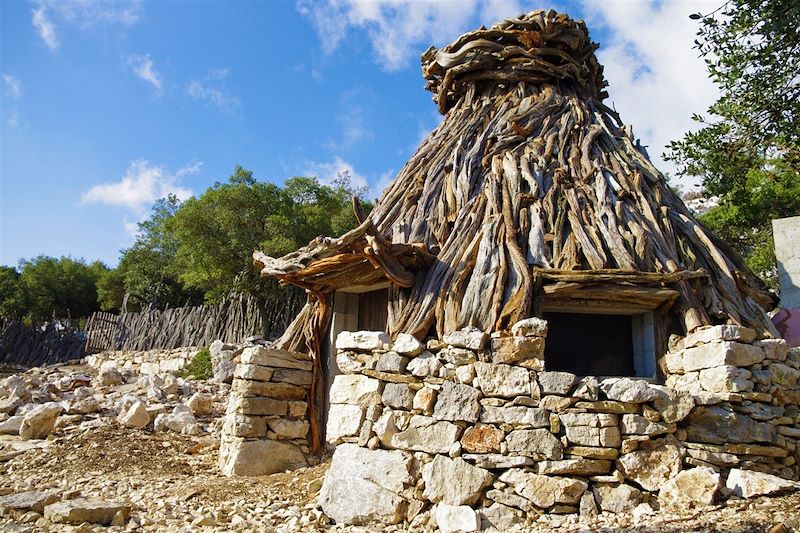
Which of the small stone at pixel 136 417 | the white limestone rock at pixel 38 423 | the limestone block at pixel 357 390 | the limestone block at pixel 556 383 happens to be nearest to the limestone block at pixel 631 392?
the limestone block at pixel 556 383

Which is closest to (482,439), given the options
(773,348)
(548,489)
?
(548,489)

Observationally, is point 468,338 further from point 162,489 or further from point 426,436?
point 162,489

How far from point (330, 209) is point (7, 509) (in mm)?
15039

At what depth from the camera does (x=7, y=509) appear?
17.2 feet

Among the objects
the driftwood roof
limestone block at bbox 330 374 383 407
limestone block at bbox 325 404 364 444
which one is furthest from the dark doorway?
limestone block at bbox 325 404 364 444

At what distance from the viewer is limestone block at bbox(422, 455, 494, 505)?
4.87 m

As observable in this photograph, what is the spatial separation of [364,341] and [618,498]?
2627mm

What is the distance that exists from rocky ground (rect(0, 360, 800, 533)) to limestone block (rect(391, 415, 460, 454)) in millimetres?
585

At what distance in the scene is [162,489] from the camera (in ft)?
20.4

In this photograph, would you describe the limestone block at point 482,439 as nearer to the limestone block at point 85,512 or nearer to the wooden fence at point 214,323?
the limestone block at point 85,512

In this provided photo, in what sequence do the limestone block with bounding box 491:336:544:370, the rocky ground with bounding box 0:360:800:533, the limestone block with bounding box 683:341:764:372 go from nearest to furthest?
the rocky ground with bounding box 0:360:800:533 < the limestone block with bounding box 491:336:544:370 < the limestone block with bounding box 683:341:764:372

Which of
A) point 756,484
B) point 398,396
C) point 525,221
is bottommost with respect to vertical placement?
point 756,484

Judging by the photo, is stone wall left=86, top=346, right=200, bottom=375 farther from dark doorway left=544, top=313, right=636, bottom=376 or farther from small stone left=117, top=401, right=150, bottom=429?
dark doorway left=544, top=313, right=636, bottom=376

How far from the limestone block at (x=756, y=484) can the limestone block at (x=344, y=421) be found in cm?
319
